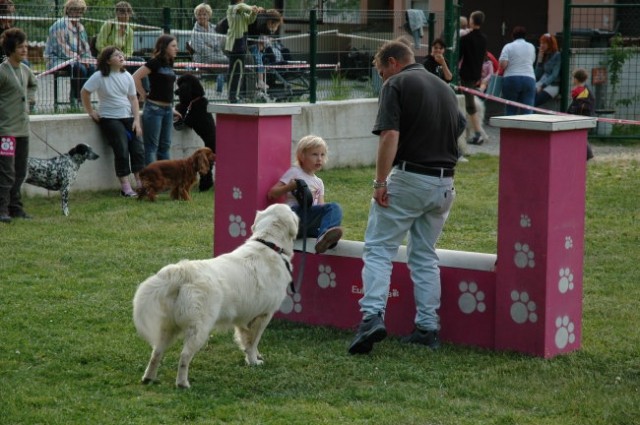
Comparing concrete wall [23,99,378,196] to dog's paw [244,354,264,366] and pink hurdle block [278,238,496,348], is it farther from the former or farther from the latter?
dog's paw [244,354,264,366]

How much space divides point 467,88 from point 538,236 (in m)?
11.1

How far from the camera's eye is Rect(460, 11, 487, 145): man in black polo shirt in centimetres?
1777

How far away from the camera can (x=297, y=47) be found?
15.9m

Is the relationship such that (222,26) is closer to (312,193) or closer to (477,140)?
(477,140)

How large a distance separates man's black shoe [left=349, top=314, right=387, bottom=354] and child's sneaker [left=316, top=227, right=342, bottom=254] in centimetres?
80

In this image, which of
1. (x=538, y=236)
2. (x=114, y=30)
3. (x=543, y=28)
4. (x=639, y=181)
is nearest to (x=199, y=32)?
(x=114, y=30)

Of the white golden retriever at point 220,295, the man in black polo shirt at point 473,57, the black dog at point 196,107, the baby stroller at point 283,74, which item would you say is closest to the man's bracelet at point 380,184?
the white golden retriever at point 220,295

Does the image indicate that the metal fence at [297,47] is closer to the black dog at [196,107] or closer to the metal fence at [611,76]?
the black dog at [196,107]

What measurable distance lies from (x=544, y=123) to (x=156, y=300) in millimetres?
2606

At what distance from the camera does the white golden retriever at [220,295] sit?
19.9ft

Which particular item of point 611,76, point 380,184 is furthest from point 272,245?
point 611,76

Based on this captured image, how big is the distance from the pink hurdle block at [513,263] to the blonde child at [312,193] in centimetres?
13

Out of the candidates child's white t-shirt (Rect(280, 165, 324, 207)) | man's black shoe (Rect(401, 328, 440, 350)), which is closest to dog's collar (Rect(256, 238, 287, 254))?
child's white t-shirt (Rect(280, 165, 324, 207))

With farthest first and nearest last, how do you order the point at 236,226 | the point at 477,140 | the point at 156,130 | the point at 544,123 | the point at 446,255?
the point at 477,140
the point at 156,130
the point at 236,226
the point at 446,255
the point at 544,123
